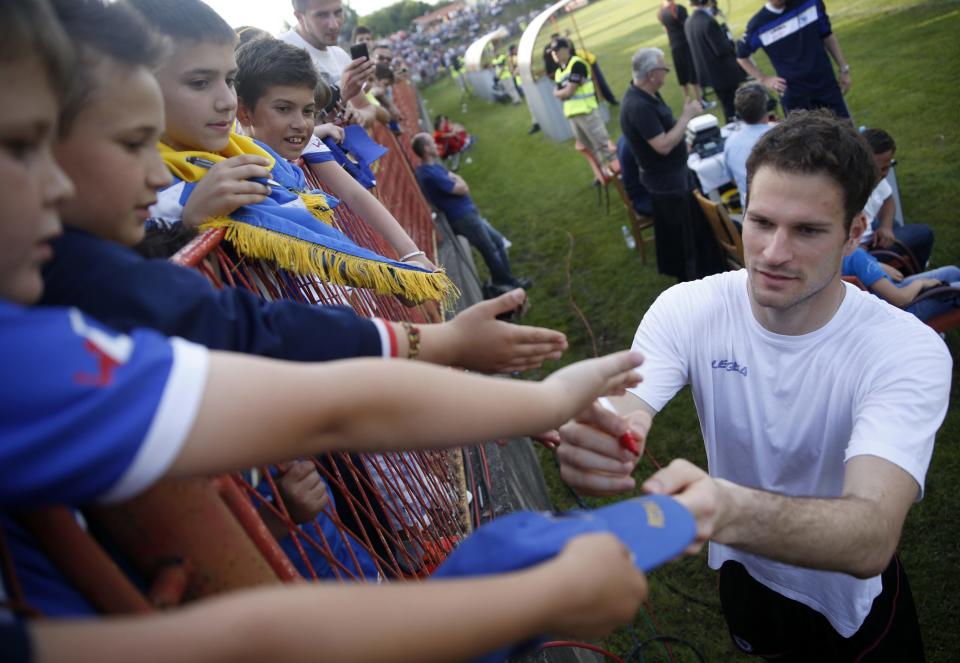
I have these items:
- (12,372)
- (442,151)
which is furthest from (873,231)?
(442,151)

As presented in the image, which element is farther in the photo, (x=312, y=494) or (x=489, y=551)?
(x=312, y=494)

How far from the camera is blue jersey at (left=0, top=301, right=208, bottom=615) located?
715 millimetres

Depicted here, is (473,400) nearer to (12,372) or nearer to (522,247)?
(12,372)

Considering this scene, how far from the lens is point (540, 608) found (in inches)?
33.1

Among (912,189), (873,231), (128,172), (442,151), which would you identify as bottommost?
(912,189)

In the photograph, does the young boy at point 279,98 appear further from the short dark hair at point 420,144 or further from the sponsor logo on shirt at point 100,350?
the short dark hair at point 420,144

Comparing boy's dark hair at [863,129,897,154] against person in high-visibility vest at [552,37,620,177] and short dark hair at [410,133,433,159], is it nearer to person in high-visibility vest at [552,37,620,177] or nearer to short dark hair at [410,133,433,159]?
short dark hair at [410,133,433,159]

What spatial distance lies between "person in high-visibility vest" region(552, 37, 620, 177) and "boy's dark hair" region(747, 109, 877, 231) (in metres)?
8.41

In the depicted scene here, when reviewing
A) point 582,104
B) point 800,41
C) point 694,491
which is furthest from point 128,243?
point 582,104

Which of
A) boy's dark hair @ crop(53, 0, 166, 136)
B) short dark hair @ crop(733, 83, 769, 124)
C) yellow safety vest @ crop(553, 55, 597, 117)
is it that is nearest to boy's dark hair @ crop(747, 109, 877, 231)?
boy's dark hair @ crop(53, 0, 166, 136)

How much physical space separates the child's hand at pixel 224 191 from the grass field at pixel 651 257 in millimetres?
3033

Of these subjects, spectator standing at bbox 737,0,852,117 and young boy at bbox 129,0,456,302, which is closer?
young boy at bbox 129,0,456,302

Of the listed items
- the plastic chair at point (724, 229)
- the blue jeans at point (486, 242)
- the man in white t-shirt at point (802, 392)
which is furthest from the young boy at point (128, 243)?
the blue jeans at point (486, 242)

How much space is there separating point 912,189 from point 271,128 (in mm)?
7061
